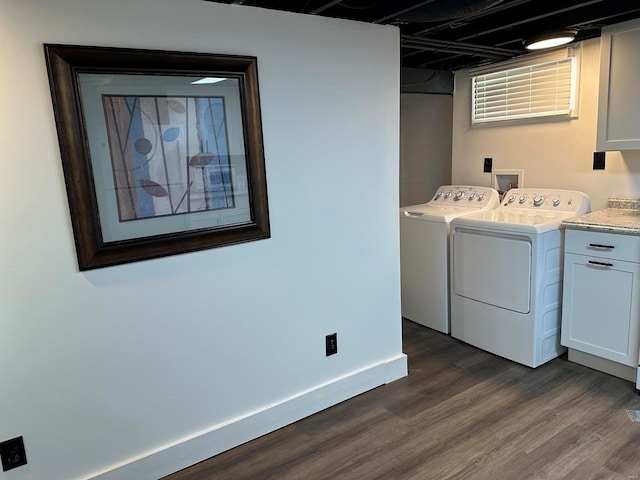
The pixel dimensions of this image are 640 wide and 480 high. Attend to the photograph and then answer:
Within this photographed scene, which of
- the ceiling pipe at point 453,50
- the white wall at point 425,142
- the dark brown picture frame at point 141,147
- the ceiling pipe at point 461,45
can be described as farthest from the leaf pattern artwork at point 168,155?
the white wall at point 425,142

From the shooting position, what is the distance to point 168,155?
181 cm

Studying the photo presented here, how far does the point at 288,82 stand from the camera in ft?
6.76

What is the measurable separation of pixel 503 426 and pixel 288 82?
195 cm

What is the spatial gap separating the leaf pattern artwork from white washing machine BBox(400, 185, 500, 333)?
1.71 meters

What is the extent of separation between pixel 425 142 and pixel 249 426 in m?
3.04

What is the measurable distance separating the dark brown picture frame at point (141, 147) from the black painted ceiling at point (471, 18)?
33 cm

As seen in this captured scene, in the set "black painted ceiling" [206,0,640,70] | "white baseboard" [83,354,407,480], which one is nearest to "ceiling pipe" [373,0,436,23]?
"black painted ceiling" [206,0,640,70]

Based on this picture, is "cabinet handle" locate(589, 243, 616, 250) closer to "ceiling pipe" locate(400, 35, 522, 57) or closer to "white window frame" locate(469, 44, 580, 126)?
"white window frame" locate(469, 44, 580, 126)

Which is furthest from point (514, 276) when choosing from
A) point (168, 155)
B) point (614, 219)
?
point (168, 155)

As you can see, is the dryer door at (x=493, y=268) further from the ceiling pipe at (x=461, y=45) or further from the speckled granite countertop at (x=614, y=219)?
the ceiling pipe at (x=461, y=45)

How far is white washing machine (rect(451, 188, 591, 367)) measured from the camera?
8.68ft

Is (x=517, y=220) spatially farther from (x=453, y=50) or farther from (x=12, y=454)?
(x=12, y=454)

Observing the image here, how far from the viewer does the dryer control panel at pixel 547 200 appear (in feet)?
9.53

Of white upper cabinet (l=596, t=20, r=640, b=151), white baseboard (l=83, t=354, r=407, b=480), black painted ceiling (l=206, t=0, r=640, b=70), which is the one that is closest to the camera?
white baseboard (l=83, t=354, r=407, b=480)
